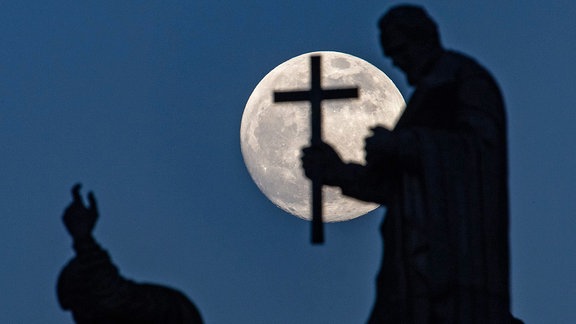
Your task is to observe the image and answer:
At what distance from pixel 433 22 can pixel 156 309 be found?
397 centimetres

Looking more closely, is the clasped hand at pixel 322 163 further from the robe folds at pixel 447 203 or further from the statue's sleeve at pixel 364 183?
the robe folds at pixel 447 203

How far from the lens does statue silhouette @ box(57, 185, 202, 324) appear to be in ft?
73.9

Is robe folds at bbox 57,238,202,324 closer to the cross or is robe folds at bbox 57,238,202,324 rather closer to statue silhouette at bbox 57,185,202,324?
statue silhouette at bbox 57,185,202,324

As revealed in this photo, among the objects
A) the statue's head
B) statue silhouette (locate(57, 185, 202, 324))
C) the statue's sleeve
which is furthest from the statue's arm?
statue silhouette (locate(57, 185, 202, 324))

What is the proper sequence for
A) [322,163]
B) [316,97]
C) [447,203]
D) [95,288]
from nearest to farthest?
[447,203] → [322,163] → [316,97] → [95,288]

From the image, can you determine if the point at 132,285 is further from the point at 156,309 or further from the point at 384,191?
the point at 384,191

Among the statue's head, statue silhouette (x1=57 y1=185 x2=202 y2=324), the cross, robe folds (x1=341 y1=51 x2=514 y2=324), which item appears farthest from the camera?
statue silhouette (x1=57 y1=185 x2=202 y2=324)

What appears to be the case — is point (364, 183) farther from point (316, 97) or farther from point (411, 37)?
point (411, 37)

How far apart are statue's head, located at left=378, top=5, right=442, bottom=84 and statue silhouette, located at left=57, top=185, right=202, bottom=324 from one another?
3294 millimetres

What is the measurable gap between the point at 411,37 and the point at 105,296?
392 cm

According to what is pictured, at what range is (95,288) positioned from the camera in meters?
22.6

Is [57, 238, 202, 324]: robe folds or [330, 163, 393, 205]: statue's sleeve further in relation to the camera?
[57, 238, 202, 324]: robe folds

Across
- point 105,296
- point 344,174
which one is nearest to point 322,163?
point 344,174

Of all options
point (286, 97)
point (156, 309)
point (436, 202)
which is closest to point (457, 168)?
point (436, 202)
